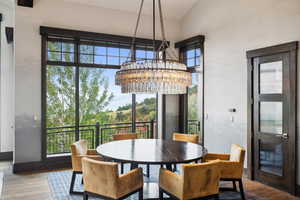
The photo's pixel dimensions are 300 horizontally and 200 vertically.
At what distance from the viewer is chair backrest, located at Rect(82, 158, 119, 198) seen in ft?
8.61

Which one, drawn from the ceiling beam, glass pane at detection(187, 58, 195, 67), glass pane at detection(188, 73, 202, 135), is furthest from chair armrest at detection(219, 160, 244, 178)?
the ceiling beam

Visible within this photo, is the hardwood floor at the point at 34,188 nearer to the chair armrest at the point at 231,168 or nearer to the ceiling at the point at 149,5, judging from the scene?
the chair armrest at the point at 231,168

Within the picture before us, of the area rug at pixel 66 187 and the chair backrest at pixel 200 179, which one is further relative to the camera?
the area rug at pixel 66 187

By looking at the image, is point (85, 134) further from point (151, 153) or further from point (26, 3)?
point (26, 3)

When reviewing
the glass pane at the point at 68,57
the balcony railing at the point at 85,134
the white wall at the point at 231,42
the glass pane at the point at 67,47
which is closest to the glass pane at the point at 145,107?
the balcony railing at the point at 85,134

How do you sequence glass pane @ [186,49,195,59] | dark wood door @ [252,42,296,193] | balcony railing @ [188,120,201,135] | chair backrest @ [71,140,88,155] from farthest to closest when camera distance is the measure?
1. glass pane @ [186,49,195,59]
2. balcony railing @ [188,120,201,135]
3. dark wood door @ [252,42,296,193]
4. chair backrest @ [71,140,88,155]

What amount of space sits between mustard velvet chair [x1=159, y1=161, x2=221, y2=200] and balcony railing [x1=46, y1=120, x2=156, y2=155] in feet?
10.0

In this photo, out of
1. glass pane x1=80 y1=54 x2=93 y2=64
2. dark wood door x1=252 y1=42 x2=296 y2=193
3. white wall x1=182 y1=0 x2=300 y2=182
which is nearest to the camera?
dark wood door x1=252 y1=42 x2=296 y2=193

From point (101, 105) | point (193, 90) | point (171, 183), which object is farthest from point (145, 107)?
point (171, 183)

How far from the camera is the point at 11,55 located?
19.2ft

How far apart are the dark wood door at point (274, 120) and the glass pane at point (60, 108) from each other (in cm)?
368

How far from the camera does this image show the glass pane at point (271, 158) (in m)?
3.92

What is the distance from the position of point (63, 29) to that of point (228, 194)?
4345 mm

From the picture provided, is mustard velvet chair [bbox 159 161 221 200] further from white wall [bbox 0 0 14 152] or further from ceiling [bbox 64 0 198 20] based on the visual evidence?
white wall [bbox 0 0 14 152]
